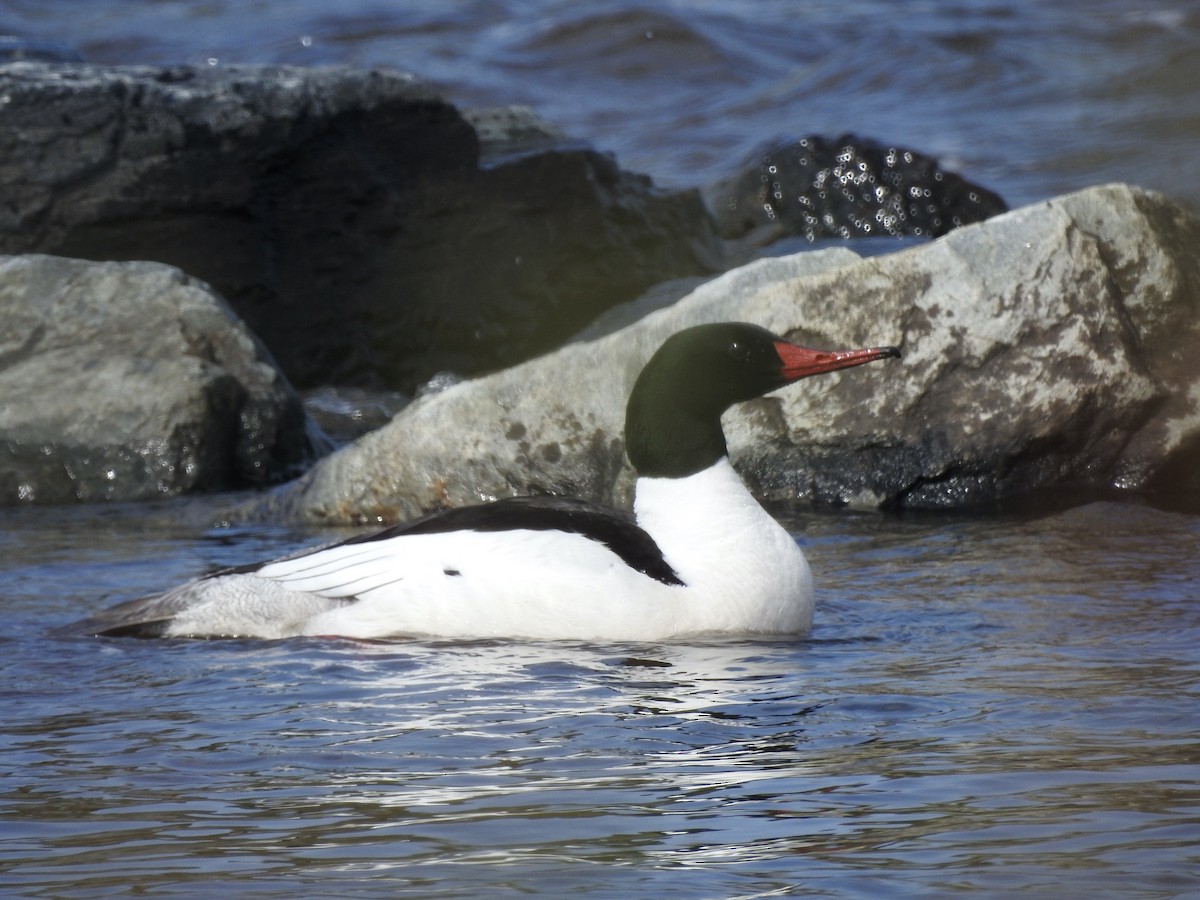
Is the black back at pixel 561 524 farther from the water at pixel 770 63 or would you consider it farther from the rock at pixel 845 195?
the water at pixel 770 63

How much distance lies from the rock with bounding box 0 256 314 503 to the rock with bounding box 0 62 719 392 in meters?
1.44

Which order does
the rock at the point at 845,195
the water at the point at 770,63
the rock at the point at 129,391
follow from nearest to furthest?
the rock at the point at 129,391, the rock at the point at 845,195, the water at the point at 770,63

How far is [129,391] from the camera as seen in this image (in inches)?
323

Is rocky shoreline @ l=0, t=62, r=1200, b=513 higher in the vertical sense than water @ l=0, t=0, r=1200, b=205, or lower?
lower

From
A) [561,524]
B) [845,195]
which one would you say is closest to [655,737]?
[561,524]

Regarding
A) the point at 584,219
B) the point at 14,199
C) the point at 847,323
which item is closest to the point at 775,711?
the point at 847,323

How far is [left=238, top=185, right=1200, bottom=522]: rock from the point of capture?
704cm

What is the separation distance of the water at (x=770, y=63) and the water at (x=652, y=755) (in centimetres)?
1109

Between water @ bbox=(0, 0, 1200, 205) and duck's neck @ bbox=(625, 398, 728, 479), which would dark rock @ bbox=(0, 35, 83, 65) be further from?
duck's neck @ bbox=(625, 398, 728, 479)

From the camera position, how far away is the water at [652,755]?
10.0 feet

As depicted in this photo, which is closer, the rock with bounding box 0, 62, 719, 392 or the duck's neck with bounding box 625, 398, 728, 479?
the duck's neck with bounding box 625, 398, 728, 479

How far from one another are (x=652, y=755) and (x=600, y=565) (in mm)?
1249

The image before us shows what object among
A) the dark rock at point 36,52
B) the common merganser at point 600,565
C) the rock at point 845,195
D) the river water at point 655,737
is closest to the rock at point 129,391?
the river water at point 655,737

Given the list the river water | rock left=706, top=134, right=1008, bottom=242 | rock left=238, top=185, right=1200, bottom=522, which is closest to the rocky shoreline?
rock left=238, top=185, right=1200, bottom=522
